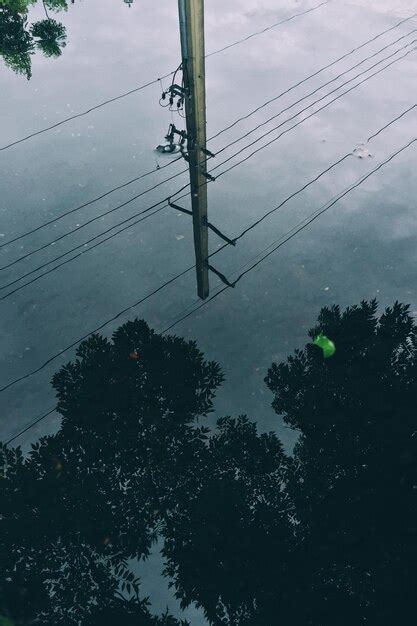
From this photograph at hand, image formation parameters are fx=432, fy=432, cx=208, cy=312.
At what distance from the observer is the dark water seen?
11.1 m

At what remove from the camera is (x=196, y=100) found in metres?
6.20

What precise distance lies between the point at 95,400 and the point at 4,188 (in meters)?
12.4

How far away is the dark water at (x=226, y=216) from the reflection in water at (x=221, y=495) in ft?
13.5

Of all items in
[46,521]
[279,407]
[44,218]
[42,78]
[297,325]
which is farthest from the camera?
[42,78]

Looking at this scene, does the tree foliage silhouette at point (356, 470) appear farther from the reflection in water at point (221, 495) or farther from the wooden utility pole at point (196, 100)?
the wooden utility pole at point (196, 100)

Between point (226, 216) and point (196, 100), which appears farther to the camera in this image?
point (226, 216)

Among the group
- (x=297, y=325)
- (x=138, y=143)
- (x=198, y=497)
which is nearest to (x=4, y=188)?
(x=138, y=143)

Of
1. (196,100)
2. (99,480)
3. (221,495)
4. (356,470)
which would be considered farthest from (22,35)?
(356,470)

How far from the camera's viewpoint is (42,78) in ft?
62.7

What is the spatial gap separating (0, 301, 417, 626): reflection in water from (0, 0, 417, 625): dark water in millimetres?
4105

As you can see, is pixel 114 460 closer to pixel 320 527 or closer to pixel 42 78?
pixel 320 527

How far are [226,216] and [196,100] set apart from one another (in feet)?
25.3

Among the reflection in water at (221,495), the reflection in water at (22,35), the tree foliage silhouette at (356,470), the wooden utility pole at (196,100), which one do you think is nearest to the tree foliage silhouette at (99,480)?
the reflection in water at (221,495)

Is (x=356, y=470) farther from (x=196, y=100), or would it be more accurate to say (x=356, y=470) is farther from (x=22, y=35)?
(x=22, y=35)
